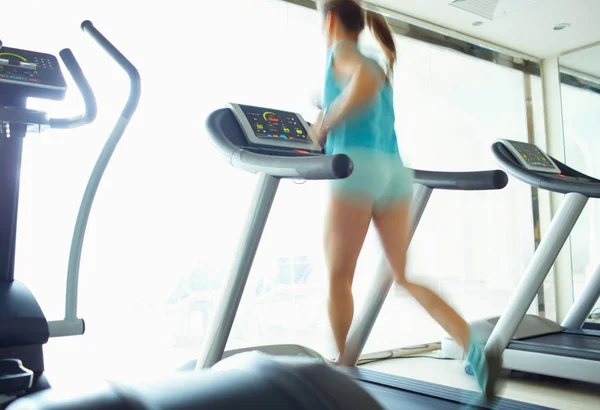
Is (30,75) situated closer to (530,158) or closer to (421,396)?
(421,396)

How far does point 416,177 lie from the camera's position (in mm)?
2211

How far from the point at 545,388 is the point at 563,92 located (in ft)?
10.8

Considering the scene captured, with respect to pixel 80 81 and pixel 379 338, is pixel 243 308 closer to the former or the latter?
pixel 379 338

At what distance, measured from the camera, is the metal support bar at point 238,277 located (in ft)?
5.77

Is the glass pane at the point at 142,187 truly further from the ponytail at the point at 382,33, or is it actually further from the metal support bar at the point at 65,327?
the ponytail at the point at 382,33

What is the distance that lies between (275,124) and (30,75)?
0.82m

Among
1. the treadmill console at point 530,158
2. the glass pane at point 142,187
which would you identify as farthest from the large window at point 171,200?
the treadmill console at point 530,158

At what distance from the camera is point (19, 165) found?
190 centimetres

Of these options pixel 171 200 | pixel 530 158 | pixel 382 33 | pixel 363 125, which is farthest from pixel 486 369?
pixel 171 200

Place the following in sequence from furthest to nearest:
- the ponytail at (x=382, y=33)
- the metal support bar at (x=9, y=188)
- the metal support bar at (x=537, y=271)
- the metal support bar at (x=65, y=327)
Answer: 1. the metal support bar at (x=537, y=271)
2. the ponytail at (x=382, y=33)
3. the metal support bar at (x=9, y=188)
4. the metal support bar at (x=65, y=327)

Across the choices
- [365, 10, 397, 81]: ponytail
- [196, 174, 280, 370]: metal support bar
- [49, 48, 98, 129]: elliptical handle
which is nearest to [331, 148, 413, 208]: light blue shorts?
[196, 174, 280, 370]: metal support bar

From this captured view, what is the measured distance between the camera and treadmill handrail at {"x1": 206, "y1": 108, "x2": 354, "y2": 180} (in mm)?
1464

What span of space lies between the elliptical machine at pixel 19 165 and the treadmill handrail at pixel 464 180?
1123 millimetres

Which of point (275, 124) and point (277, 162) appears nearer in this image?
point (277, 162)
